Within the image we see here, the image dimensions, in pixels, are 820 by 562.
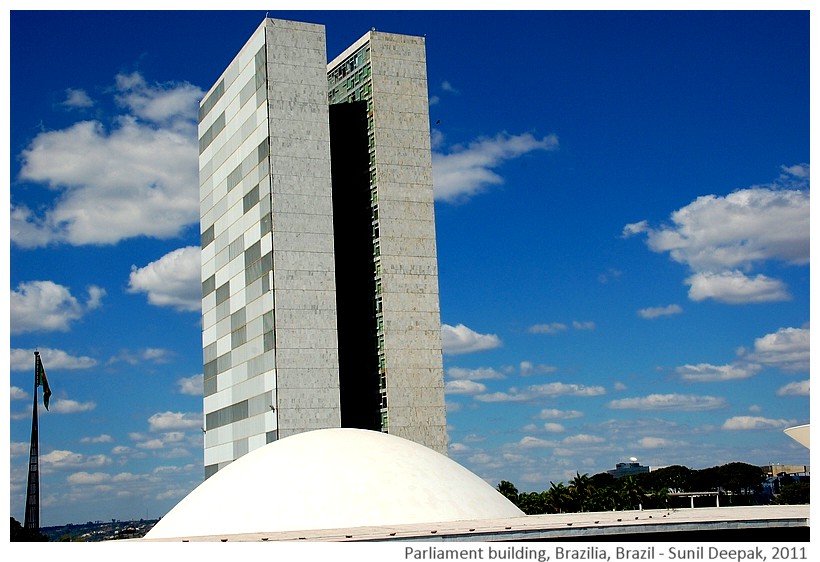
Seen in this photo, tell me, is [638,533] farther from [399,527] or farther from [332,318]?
[332,318]

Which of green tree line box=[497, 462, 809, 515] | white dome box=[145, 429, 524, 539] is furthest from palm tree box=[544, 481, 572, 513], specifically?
white dome box=[145, 429, 524, 539]

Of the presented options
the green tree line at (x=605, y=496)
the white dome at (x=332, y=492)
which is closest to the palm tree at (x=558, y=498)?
the green tree line at (x=605, y=496)

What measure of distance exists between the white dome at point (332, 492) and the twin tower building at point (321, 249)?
1375 inches

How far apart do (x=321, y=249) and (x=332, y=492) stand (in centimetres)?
4649

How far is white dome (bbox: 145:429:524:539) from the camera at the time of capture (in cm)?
5225

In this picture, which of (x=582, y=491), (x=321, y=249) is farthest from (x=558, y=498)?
(x=321, y=249)

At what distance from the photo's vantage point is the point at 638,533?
152 feet

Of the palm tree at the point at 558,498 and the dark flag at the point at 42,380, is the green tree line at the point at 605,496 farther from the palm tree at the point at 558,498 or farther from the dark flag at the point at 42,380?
the dark flag at the point at 42,380

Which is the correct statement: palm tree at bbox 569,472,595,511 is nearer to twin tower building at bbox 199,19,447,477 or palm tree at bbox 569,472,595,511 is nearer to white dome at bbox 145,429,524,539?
twin tower building at bbox 199,19,447,477

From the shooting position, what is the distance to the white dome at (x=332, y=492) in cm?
5225

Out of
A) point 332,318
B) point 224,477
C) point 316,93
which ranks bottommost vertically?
point 224,477
